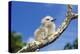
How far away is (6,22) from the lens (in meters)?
1.04

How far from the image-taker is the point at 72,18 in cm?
117

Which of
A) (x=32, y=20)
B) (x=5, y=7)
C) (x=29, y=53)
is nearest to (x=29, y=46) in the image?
(x=29, y=53)

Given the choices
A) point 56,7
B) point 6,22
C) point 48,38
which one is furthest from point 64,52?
point 6,22

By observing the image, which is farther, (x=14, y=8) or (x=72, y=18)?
(x=72, y=18)

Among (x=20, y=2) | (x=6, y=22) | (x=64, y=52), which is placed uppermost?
(x=20, y=2)

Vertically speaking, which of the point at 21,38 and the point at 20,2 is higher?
the point at 20,2

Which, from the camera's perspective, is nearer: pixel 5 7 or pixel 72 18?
pixel 5 7

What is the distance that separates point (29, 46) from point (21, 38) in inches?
2.4

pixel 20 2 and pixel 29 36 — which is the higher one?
pixel 20 2

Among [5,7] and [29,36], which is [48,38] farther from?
[5,7]

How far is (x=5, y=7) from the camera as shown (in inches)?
41.2

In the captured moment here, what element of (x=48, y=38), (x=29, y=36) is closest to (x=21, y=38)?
(x=29, y=36)

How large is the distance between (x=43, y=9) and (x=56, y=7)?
0.08 m

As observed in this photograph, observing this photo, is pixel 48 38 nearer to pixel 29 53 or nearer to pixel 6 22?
pixel 29 53
